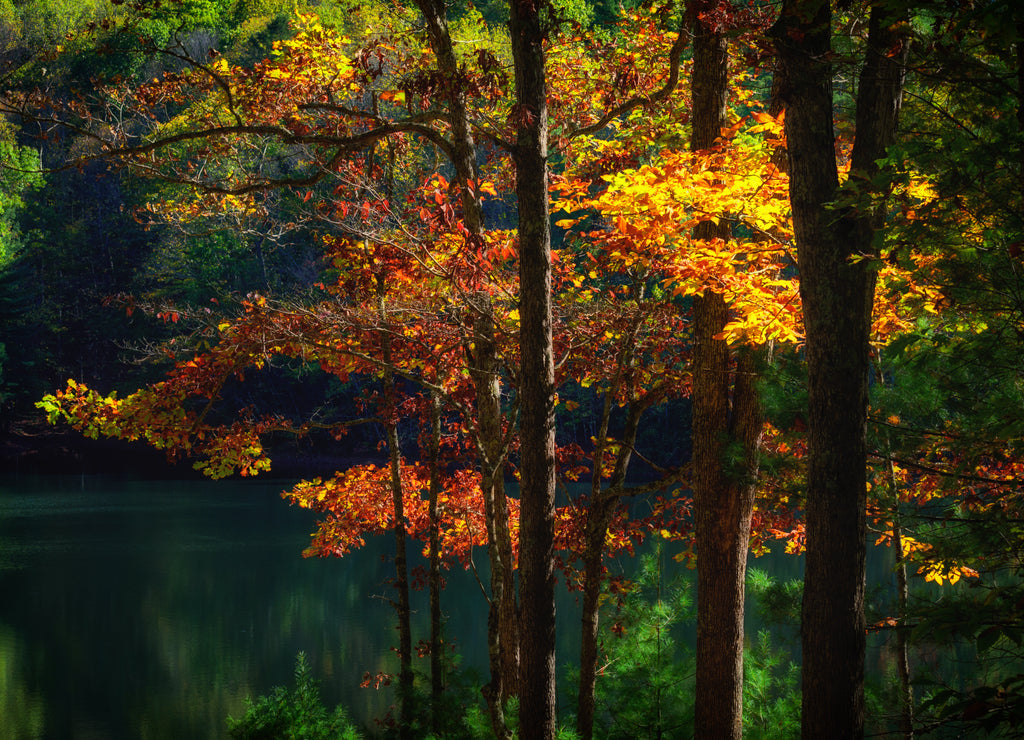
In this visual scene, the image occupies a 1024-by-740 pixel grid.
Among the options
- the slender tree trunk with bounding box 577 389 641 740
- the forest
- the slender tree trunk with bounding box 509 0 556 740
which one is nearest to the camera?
the forest

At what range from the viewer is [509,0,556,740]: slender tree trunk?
5172 millimetres

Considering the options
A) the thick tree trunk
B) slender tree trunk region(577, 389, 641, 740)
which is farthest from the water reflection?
the thick tree trunk

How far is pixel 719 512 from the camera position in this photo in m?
6.25

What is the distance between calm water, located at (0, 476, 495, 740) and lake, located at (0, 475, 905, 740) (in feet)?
0.11

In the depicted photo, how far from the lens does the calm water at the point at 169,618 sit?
12.1 m

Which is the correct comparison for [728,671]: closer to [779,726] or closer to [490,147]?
[779,726]

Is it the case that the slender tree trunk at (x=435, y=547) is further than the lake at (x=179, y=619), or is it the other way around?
the lake at (x=179, y=619)

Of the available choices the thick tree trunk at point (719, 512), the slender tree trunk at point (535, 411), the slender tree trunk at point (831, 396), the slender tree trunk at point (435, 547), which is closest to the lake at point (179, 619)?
the slender tree trunk at point (435, 547)

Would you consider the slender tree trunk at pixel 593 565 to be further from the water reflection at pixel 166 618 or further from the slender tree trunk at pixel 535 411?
the water reflection at pixel 166 618

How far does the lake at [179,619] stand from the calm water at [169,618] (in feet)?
0.11

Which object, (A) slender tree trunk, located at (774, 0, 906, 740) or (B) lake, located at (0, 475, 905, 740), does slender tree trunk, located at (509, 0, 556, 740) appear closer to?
(A) slender tree trunk, located at (774, 0, 906, 740)

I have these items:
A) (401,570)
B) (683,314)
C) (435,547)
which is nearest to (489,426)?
(435,547)

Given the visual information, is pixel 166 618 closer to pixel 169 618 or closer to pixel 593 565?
pixel 169 618

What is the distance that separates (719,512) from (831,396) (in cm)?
221
